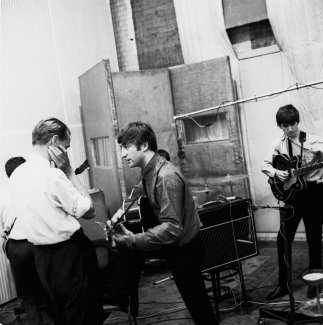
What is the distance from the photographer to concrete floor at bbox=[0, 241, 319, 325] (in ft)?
15.1

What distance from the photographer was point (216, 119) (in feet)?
22.7

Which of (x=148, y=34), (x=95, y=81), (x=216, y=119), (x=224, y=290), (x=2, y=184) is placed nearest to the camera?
(x=224, y=290)

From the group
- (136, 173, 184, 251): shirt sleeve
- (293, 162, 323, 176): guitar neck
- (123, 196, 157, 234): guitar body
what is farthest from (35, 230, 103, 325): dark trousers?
(293, 162, 323, 176): guitar neck

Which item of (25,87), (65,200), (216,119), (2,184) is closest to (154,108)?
(216,119)

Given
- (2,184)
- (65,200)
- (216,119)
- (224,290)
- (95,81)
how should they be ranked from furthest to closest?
(216,119)
(95,81)
(2,184)
(224,290)
(65,200)

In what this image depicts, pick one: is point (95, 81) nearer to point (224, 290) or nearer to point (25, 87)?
point (25, 87)

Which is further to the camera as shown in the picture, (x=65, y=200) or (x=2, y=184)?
(x=2, y=184)

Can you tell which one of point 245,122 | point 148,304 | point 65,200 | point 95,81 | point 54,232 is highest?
point 95,81

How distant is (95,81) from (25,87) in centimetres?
91

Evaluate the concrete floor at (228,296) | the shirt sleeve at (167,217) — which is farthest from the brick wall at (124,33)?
the shirt sleeve at (167,217)

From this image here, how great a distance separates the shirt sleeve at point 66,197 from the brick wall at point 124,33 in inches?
191

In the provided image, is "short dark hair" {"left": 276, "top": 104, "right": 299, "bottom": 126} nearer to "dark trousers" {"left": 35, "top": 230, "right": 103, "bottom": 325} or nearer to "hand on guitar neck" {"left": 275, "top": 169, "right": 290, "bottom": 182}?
"hand on guitar neck" {"left": 275, "top": 169, "right": 290, "bottom": 182}

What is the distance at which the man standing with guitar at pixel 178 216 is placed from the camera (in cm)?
311

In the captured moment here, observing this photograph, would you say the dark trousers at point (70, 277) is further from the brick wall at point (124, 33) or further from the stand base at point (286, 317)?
the brick wall at point (124, 33)
